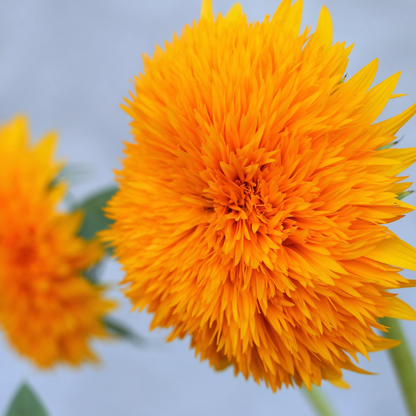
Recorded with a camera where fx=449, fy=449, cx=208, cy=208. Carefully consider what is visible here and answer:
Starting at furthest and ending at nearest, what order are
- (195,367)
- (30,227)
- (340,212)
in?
(195,367) < (30,227) < (340,212)

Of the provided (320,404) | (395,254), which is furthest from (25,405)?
(395,254)

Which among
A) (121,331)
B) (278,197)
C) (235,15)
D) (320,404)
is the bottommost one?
(320,404)

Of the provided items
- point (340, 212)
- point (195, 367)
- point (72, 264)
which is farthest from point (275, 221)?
point (195, 367)

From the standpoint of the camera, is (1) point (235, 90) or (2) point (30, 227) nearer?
(1) point (235, 90)

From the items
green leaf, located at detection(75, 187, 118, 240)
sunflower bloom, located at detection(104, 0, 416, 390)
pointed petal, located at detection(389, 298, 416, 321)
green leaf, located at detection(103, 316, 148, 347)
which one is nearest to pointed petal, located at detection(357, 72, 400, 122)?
sunflower bloom, located at detection(104, 0, 416, 390)

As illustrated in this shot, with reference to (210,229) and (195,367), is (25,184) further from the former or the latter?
(195,367)

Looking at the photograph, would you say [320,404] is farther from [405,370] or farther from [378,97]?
[378,97]

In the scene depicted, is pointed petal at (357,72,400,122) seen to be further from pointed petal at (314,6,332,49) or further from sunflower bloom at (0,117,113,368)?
sunflower bloom at (0,117,113,368)
